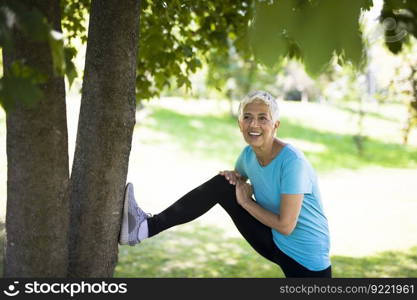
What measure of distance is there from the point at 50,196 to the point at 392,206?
9.10 metres

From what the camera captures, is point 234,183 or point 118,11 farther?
point 234,183

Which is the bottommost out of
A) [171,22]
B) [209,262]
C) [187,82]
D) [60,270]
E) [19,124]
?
[209,262]

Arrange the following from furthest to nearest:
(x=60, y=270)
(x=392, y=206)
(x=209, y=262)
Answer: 1. (x=392, y=206)
2. (x=209, y=262)
3. (x=60, y=270)

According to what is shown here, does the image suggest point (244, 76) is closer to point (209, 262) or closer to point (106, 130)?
point (209, 262)

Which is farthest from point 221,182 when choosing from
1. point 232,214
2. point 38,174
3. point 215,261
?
point 215,261

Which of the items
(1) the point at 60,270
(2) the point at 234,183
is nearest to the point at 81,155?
(1) the point at 60,270

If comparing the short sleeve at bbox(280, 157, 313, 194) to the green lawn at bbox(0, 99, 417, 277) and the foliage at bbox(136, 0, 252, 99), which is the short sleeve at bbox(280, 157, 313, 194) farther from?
the green lawn at bbox(0, 99, 417, 277)

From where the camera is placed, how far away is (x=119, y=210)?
252 cm

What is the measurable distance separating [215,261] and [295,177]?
11.4ft

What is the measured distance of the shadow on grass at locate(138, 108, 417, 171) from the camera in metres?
15.1

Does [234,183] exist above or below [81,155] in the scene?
below

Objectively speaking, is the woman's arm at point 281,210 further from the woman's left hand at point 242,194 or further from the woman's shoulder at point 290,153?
the woman's shoulder at point 290,153

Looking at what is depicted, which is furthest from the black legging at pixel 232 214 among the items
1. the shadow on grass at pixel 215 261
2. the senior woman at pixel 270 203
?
the shadow on grass at pixel 215 261

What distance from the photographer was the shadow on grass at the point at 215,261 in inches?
213
